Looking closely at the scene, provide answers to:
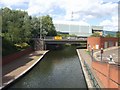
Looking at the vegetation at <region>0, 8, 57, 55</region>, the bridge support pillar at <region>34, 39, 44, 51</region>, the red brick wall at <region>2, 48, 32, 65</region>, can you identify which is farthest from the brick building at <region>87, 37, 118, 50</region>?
the red brick wall at <region>2, 48, 32, 65</region>

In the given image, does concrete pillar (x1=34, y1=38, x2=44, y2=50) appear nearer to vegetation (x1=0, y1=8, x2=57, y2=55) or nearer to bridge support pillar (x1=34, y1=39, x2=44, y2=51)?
bridge support pillar (x1=34, y1=39, x2=44, y2=51)

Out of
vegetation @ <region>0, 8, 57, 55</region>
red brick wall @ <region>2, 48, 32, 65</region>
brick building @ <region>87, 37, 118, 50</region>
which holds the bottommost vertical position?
red brick wall @ <region>2, 48, 32, 65</region>

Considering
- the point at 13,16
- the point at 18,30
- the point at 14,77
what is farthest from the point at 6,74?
the point at 13,16

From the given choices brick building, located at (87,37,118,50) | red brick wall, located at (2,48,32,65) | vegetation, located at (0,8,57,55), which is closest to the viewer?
red brick wall, located at (2,48,32,65)

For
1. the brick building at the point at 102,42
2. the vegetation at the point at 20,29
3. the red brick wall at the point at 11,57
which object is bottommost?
the red brick wall at the point at 11,57

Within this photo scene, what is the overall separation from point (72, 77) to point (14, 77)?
30.3 ft

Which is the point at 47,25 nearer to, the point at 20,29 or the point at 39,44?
the point at 39,44

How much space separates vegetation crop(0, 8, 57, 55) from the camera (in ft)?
211

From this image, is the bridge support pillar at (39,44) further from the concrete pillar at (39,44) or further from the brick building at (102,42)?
the brick building at (102,42)

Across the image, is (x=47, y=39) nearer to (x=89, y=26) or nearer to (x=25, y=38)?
(x=25, y=38)

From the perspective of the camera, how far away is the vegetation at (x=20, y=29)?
64250 mm

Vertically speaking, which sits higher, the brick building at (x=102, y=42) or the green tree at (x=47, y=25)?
the green tree at (x=47, y=25)

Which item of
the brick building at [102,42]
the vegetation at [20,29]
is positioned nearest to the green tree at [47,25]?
the vegetation at [20,29]

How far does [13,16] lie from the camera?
83.1m
